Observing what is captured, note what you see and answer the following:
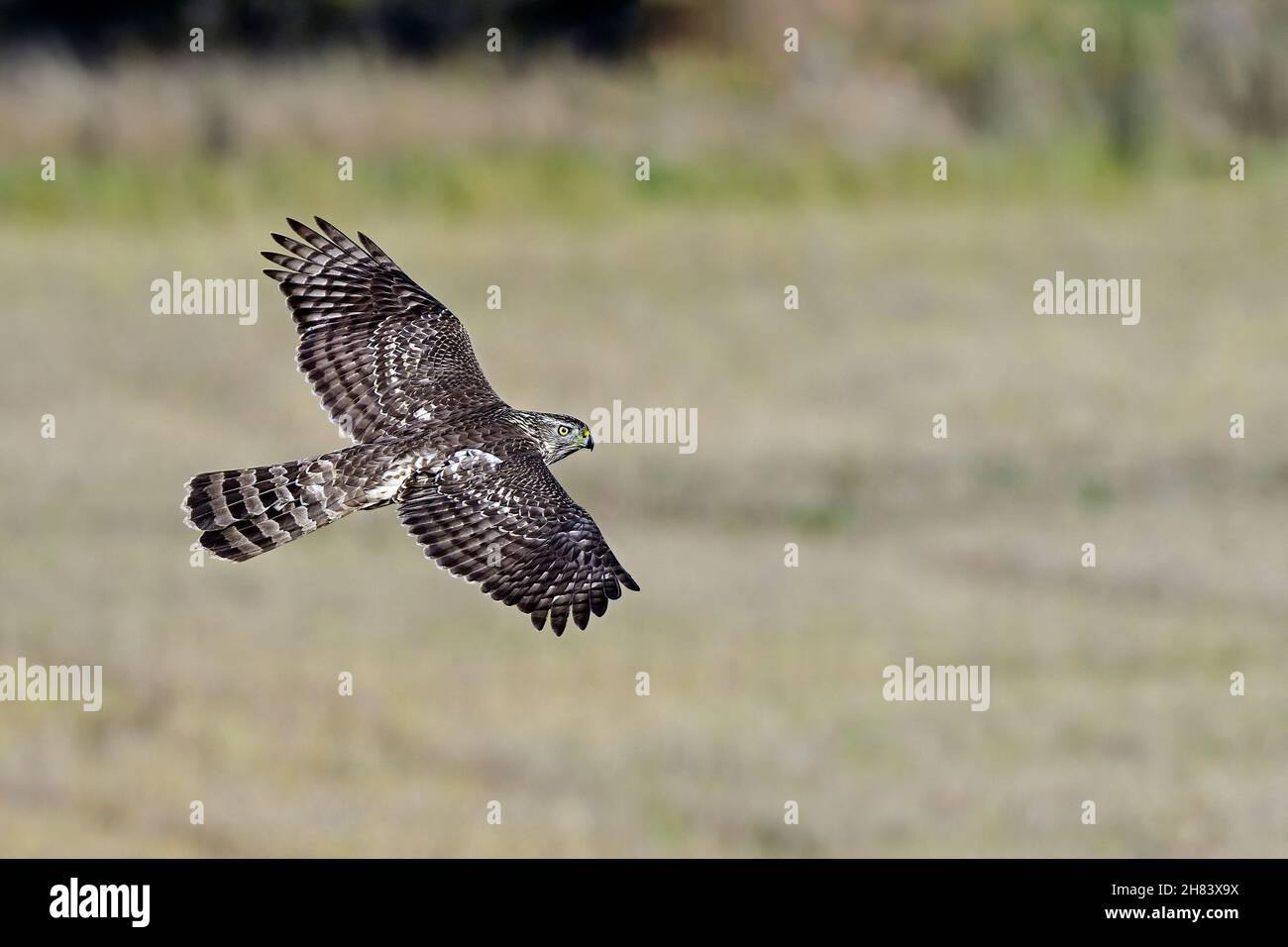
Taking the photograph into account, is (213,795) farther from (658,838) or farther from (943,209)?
(943,209)

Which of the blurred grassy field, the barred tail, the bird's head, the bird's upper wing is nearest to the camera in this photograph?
the barred tail

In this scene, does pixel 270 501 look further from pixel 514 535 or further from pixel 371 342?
pixel 371 342

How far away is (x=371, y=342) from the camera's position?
9.26 meters

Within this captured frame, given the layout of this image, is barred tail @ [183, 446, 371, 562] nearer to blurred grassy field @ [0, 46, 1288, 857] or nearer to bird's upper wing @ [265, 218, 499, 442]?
bird's upper wing @ [265, 218, 499, 442]

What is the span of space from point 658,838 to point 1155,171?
32.5m

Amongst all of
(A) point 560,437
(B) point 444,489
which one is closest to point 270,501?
(B) point 444,489

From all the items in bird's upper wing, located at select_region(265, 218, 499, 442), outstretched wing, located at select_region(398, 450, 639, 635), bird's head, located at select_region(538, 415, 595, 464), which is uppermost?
bird's upper wing, located at select_region(265, 218, 499, 442)

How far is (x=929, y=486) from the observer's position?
34719mm

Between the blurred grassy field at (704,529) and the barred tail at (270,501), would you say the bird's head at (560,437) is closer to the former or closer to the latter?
the barred tail at (270,501)

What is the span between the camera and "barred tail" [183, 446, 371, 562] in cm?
771

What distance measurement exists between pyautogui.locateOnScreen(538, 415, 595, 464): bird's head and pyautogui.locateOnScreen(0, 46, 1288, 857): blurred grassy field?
12.0 m

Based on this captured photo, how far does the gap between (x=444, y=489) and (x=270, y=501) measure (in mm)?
609

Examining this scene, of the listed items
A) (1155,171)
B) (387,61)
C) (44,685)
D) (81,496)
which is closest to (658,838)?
(44,685)

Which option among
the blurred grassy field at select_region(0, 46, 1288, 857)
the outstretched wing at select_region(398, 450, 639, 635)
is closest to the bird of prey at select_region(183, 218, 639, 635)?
the outstretched wing at select_region(398, 450, 639, 635)
